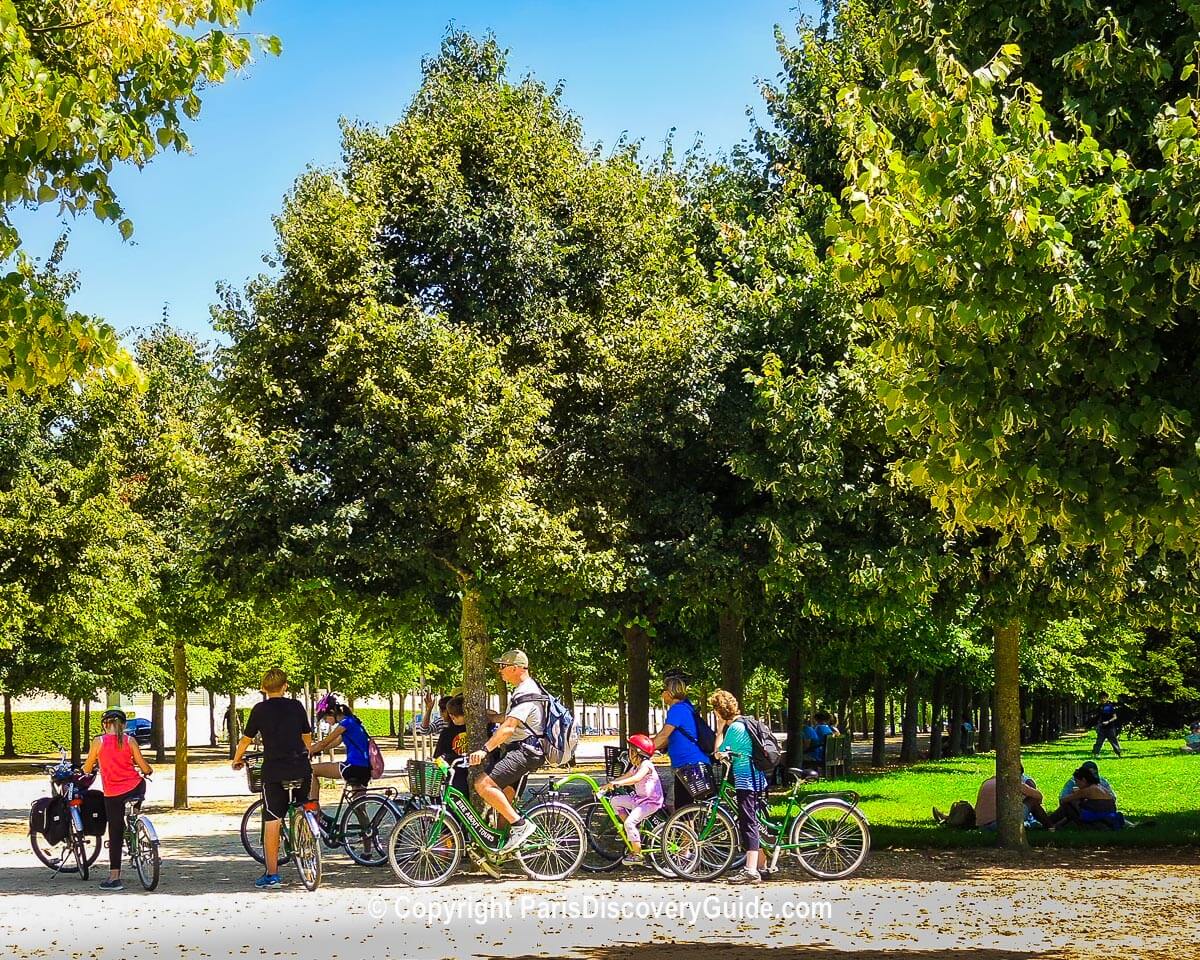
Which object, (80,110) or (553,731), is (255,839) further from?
(80,110)

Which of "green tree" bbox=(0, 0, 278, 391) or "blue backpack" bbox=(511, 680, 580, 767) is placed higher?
"green tree" bbox=(0, 0, 278, 391)

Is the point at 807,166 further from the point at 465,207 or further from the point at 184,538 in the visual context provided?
the point at 184,538

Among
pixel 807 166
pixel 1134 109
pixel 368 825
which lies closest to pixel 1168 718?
pixel 807 166

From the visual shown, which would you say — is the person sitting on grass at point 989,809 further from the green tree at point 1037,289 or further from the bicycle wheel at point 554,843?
the green tree at point 1037,289

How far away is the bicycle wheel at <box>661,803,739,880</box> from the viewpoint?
1335 cm

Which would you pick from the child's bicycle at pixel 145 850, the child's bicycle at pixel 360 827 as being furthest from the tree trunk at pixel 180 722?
the child's bicycle at pixel 145 850

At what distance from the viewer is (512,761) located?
42.7ft

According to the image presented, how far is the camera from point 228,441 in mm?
14844

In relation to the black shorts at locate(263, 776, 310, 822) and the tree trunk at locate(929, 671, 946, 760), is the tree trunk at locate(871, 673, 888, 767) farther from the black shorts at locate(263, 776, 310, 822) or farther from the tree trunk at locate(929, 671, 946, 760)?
the black shorts at locate(263, 776, 310, 822)

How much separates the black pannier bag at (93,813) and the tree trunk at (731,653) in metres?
9.03

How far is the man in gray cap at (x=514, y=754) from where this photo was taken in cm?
1288

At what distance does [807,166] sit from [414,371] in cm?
735

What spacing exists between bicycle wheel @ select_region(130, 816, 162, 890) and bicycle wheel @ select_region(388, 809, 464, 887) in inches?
95.5

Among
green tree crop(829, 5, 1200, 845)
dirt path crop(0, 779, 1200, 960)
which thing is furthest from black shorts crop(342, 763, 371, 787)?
green tree crop(829, 5, 1200, 845)
